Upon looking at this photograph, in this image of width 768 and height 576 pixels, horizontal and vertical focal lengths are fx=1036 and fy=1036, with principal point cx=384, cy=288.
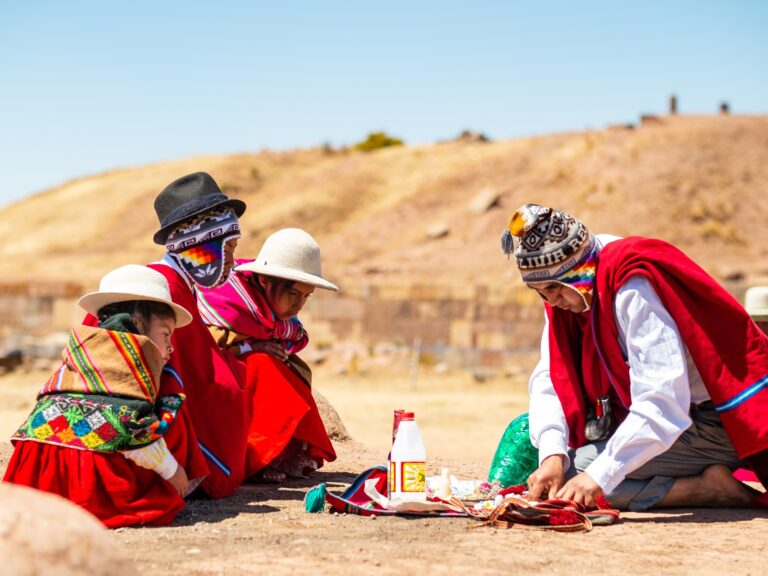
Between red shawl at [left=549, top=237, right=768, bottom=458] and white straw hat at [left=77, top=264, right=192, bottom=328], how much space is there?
2.00 metres

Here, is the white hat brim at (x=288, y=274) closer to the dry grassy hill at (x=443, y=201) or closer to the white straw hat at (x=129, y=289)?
the white straw hat at (x=129, y=289)

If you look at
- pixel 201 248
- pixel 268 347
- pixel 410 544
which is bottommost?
pixel 410 544

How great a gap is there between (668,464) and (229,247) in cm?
251

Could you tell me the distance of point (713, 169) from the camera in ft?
101

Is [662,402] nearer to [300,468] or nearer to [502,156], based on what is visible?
[300,468]

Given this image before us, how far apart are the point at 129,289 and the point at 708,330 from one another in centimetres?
267

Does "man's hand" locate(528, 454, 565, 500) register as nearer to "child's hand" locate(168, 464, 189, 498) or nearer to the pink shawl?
"child's hand" locate(168, 464, 189, 498)

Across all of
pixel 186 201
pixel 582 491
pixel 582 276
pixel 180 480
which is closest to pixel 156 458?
pixel 180 480

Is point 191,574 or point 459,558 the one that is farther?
point 459,558

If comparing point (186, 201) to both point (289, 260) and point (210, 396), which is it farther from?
point (210, 396)

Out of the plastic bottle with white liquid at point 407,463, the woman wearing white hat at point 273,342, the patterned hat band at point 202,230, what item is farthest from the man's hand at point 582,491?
the patterned hat band at point 202,230

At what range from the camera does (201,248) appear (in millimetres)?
5465

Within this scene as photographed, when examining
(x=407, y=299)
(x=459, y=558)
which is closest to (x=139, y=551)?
(x=459, y=558)

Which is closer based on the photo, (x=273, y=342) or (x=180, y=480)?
(x=180, y=480)
